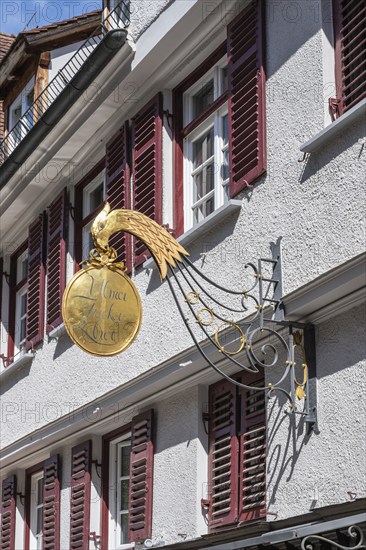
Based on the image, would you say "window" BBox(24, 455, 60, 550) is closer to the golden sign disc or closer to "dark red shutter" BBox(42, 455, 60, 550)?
"dark red shutter" BBox(42, 455, 60, 550)

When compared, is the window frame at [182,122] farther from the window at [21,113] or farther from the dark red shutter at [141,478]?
the window at [21,113]

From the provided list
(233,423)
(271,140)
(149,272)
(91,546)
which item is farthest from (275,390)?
(91,546)

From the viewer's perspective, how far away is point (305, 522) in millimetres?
11469

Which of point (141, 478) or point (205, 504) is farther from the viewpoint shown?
point (141, 478)

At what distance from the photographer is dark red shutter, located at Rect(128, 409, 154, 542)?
14.8m

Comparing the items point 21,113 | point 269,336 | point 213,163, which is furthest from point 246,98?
point 21,113

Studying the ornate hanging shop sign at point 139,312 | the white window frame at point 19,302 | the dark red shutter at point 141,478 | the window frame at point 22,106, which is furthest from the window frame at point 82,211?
the ornate hanging shop sign at point 139,312

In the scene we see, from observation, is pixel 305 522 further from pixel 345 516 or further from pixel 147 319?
pixel 147 319

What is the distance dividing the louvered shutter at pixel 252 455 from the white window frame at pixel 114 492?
9.80 ft

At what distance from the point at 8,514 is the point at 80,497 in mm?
2530

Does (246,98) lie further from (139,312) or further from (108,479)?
(108,479)

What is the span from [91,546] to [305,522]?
5.34 meters

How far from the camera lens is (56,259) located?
60.4 feet

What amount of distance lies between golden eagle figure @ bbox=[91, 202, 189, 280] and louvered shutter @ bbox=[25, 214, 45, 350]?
22.1ft
